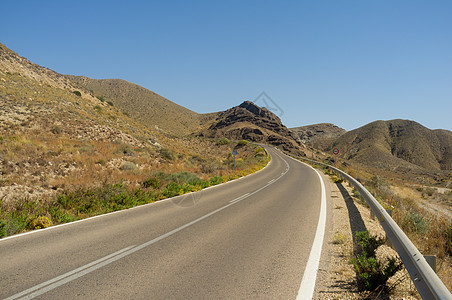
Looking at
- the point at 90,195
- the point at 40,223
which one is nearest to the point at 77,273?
the point at 40,223

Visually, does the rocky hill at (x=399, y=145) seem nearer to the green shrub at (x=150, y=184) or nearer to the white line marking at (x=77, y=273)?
the green shrub at (x=150, y=184)

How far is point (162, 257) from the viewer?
4.64 m

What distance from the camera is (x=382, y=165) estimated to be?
270 ft

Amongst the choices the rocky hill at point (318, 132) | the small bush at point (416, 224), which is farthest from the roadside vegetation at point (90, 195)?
the rocky hill at point (318, 132)

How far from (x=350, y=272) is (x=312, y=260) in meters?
0.70

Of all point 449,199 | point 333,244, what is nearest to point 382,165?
point 449,199

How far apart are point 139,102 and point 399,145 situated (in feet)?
376

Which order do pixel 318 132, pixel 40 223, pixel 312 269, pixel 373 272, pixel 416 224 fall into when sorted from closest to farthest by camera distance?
pixel 373 272
pixel 312 269
pixel 40 223
pixel 416 224
pixel 318 132

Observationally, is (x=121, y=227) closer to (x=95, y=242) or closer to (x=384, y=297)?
(x=95, y=242)

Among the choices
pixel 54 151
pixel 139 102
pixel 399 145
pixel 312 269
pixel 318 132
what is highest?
pixel 318 132

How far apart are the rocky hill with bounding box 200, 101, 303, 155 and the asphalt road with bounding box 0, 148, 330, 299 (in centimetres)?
7366

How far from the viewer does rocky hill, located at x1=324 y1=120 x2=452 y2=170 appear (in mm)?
92125

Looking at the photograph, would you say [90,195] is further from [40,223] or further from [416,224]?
[416,224]

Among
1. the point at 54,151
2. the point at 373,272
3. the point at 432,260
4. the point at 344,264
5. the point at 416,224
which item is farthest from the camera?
the point at 54,151
